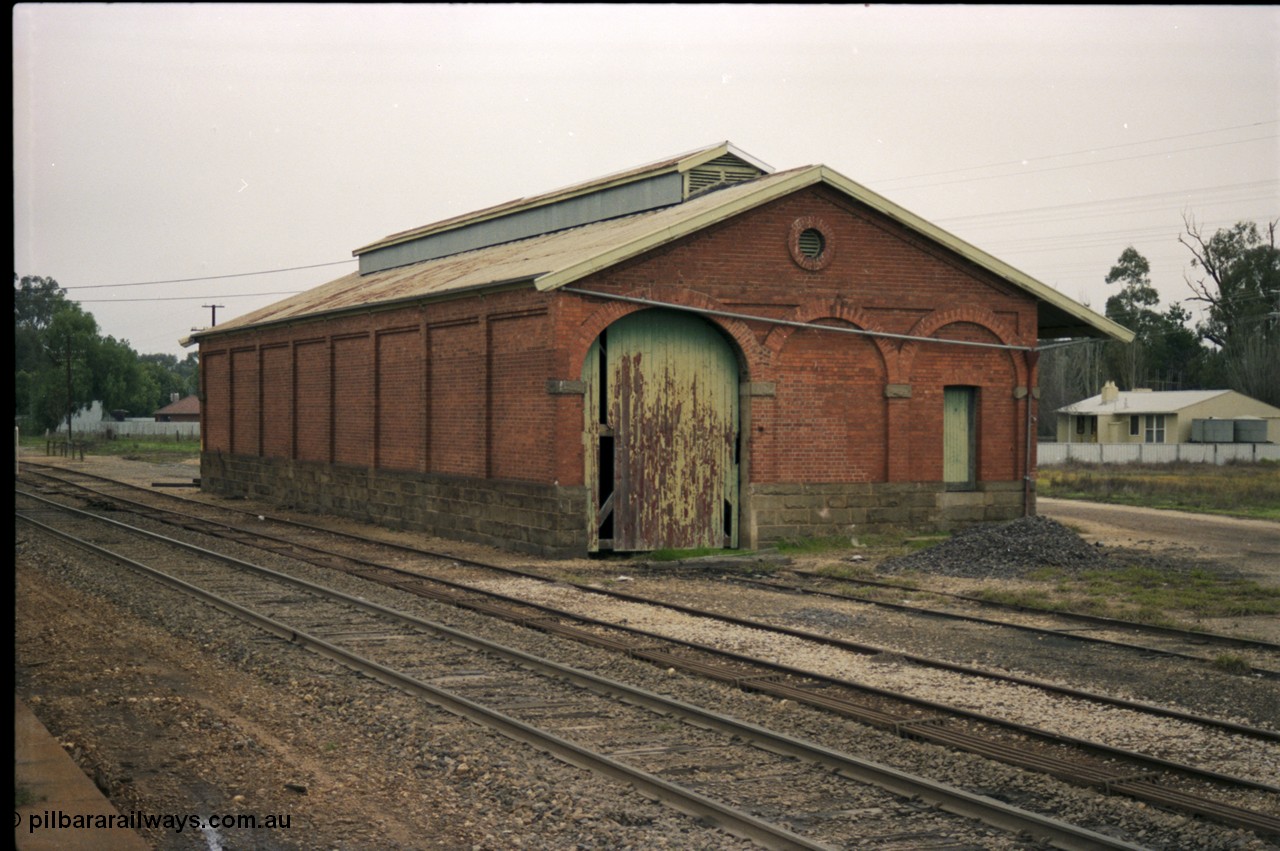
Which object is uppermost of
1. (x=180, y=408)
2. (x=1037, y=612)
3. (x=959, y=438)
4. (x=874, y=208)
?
(x=874, y=208)

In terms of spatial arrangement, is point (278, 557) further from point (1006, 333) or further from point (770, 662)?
point (1006, 333)

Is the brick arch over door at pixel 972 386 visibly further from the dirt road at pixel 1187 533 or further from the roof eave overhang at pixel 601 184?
the roof eave overhang at pixel 601 184

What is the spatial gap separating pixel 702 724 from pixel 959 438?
15235mm

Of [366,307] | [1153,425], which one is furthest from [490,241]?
[1153,425]

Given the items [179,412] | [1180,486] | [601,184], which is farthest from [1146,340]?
[179,412]

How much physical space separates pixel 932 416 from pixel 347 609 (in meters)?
12.1

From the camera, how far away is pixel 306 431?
30.3 meters

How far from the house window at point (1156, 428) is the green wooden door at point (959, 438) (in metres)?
43.4

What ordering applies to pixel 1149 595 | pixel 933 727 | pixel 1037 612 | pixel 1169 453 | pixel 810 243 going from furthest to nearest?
pixel 1169 453
pixel 810 243
pixel 1149 595
pixel 1037 612
pixel 933 727

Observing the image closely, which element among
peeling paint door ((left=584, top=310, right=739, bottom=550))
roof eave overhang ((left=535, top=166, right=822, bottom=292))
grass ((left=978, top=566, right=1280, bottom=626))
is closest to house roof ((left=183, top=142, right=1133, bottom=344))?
roof eave overhang ((left=535, top=166, right=822, bottom=292))

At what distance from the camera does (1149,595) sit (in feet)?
51.7

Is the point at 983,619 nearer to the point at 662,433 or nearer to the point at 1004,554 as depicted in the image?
the point at 1004,554

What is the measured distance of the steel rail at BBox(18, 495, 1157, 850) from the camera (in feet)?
21.4

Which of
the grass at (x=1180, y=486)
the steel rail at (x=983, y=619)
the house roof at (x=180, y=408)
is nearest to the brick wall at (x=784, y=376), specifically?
the steel rail at (x=983, y=619)
